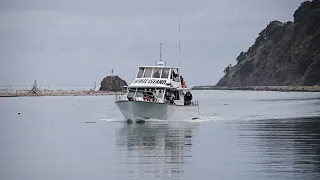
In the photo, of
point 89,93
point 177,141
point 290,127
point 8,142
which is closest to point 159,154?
point 177,141

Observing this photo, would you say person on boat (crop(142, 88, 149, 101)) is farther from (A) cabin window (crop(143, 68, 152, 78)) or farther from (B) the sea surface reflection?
(B) the sea surface reflection

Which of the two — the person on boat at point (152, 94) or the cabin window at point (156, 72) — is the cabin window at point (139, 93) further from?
the cabin window at point (156, 72)

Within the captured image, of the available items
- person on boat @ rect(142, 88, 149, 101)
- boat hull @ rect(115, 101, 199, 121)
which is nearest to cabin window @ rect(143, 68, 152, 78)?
person on boat @ rect(142, 88, 149, 101)

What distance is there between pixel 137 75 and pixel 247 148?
22718mm

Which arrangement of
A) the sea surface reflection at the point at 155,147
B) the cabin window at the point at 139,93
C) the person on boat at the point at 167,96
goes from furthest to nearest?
the person on boat at the point at 167,96
the cabin window at the point at 139,93
the sea surface reflection at the point at 155,147

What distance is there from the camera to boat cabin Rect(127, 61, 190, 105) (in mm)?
56625

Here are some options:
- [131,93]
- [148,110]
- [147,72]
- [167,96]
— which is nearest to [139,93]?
[131,93]

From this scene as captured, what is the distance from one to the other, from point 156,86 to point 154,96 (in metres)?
0.79

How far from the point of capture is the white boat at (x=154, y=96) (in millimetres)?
56531

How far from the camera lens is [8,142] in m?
43.0

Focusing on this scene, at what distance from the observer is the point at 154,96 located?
5653 centimetres

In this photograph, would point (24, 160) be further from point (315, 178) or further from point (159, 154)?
point (315, 178)

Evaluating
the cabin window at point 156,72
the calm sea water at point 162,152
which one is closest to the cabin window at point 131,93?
the cabin window at point 156,72

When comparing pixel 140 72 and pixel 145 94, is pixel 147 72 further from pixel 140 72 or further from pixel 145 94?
pixel 145 94
